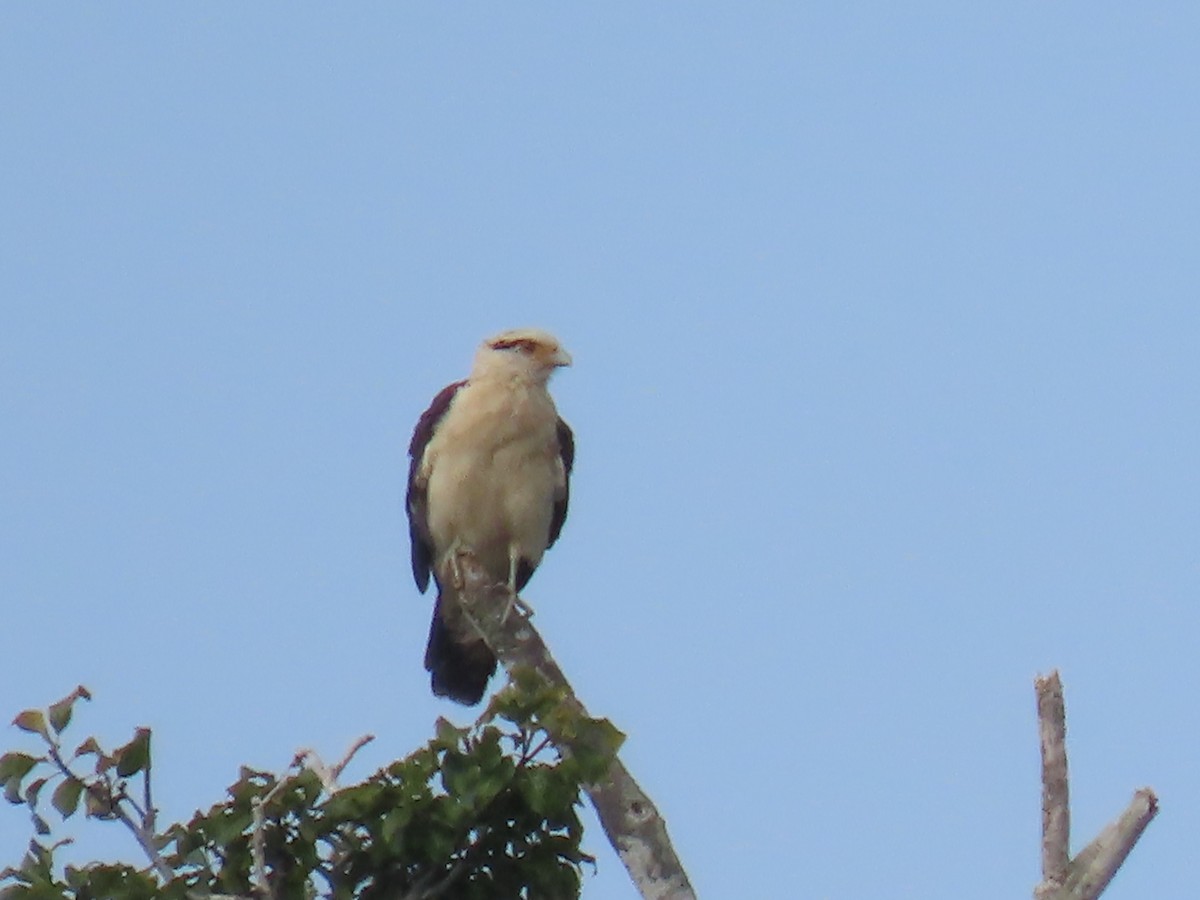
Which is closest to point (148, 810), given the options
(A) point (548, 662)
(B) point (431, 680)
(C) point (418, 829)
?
(C) point (418, 829)

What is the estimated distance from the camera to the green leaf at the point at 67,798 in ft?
16.7

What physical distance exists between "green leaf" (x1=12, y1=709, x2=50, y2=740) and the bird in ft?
10.5

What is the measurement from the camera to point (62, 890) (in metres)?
4.98

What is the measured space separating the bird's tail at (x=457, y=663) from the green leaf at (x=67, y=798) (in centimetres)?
327

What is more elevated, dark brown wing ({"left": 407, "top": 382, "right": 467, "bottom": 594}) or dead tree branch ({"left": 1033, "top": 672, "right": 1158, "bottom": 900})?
dark brown wing ({"left": 407, "top": 382, "right": 467, "bottom": 594})

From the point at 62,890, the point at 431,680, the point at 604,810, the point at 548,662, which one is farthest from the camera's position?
the point at 431,680

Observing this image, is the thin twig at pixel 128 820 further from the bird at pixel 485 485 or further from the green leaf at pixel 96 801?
the bird at pixel 485 485

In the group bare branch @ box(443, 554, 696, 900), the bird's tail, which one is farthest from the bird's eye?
bare branch @ box(443, 554, 696, 900)

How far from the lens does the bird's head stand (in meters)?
8.74

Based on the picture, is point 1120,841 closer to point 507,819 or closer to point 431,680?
point 507,819

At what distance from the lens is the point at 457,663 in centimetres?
833

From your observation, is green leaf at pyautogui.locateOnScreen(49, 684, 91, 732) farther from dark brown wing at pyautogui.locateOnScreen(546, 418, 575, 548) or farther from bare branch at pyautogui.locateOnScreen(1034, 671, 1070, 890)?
dark brown wing at pyautogui.locateOnScreen(546, 418, 575, 548)

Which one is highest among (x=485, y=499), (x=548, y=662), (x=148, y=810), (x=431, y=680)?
(x=485, y=499)

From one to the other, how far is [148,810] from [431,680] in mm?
3184
